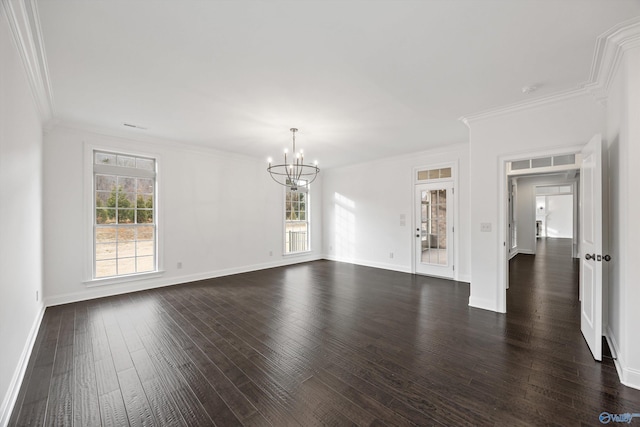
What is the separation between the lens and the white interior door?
5500 mm

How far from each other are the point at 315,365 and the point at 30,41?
11.9ft

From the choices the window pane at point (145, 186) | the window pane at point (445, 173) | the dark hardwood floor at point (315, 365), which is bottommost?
the dark hardwood floor at point (315, 365)

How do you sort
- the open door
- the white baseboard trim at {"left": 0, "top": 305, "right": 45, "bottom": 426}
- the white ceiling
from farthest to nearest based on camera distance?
the open door
the white ceiling
the white baseboard trim at {"left": 0, "top": 305, "right": 45, "bottom": 426}

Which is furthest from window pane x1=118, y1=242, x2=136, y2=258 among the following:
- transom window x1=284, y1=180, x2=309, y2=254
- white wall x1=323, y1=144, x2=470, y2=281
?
white wall x1=323, y1=144, x2=470, y2=281

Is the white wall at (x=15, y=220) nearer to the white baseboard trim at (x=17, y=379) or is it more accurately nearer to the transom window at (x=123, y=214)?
the white baseboard trim at (x=17, y=379)

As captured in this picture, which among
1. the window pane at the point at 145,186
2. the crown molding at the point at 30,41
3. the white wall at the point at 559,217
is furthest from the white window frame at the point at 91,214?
the white wall at the point at 559,217

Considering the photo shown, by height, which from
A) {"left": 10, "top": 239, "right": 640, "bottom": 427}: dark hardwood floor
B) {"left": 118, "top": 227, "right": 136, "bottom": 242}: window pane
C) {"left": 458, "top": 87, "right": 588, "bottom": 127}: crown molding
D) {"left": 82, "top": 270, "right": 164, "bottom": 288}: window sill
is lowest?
{"left": 10, "top": 239, "right": 640, "bottom": 427}: dark hardwood floor

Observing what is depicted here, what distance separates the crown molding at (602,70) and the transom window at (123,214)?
18.5ft

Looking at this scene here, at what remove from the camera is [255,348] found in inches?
105

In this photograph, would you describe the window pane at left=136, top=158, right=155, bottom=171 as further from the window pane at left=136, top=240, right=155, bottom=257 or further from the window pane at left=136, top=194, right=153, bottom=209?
the window pane at left=136, top=240, right=155, bottom=257

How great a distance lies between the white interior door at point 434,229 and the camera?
5500 millimetres

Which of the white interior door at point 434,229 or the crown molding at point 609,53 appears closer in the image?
the crown molding at point 609,53

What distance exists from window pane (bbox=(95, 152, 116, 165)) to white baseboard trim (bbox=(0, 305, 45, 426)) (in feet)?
8.59

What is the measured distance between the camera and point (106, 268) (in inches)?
176
